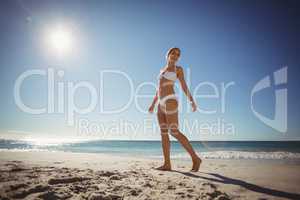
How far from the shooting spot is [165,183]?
250 cm

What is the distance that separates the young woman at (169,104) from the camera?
3531mm

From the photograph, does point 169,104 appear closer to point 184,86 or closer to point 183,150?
point 184,86

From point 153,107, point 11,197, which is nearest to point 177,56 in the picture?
point 153,107

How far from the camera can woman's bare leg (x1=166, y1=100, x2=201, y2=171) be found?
3.46 meters

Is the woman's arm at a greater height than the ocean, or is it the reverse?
the woman's arm

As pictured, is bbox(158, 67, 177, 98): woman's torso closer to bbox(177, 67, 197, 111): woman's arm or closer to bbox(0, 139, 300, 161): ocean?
bbox(177, 67, 197, 111): woman's arm

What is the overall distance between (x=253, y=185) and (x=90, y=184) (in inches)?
70.4

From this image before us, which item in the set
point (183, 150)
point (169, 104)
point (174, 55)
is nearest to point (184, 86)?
point (169, 104)

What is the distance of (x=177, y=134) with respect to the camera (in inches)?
137

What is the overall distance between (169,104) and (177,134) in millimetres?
494

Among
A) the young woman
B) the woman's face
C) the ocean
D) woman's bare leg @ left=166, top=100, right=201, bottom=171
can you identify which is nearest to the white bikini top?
the young woman

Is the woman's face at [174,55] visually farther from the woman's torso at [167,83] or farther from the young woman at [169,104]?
the woman's torso at [167,83]

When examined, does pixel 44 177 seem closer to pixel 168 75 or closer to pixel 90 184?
pixel 90 184

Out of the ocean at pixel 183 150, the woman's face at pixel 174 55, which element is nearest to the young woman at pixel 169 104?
the woman's face at pixel 174 55
